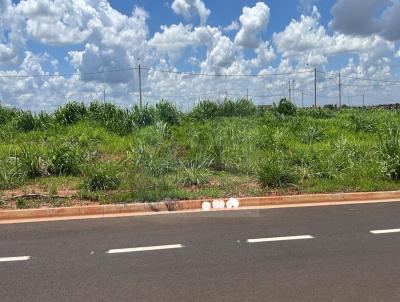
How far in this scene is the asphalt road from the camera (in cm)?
520

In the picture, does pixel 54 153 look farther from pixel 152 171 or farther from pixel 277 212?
pixel 277 212

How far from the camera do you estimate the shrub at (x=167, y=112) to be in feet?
67.8

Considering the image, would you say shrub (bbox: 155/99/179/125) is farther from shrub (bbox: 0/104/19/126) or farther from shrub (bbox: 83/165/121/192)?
shrub (bbox: 83/165/121/192)

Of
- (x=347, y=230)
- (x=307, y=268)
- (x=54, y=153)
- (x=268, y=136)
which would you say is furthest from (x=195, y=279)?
(x=268, y=136)

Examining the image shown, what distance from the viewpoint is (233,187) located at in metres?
11.6

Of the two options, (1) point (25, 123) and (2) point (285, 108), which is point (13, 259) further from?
(2) point (285, 108)

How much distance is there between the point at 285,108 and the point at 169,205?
60.1ft

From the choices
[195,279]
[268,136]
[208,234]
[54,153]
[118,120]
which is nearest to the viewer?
[195,279]

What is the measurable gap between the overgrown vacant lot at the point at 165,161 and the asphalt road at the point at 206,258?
1975mm

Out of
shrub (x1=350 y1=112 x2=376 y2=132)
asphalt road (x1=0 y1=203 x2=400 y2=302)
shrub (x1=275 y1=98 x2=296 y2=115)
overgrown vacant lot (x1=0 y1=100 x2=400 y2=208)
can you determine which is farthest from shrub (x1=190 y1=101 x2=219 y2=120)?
asphalt road (x1=0 y1=203 x2=400 y2=302)

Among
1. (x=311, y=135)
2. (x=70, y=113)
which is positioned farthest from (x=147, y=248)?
(x=70, y=113)

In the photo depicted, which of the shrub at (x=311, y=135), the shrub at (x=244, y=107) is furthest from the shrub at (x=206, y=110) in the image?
the shrub at (x=311, y=135)

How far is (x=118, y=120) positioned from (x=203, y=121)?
12.9ft

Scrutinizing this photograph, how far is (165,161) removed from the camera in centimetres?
1284
